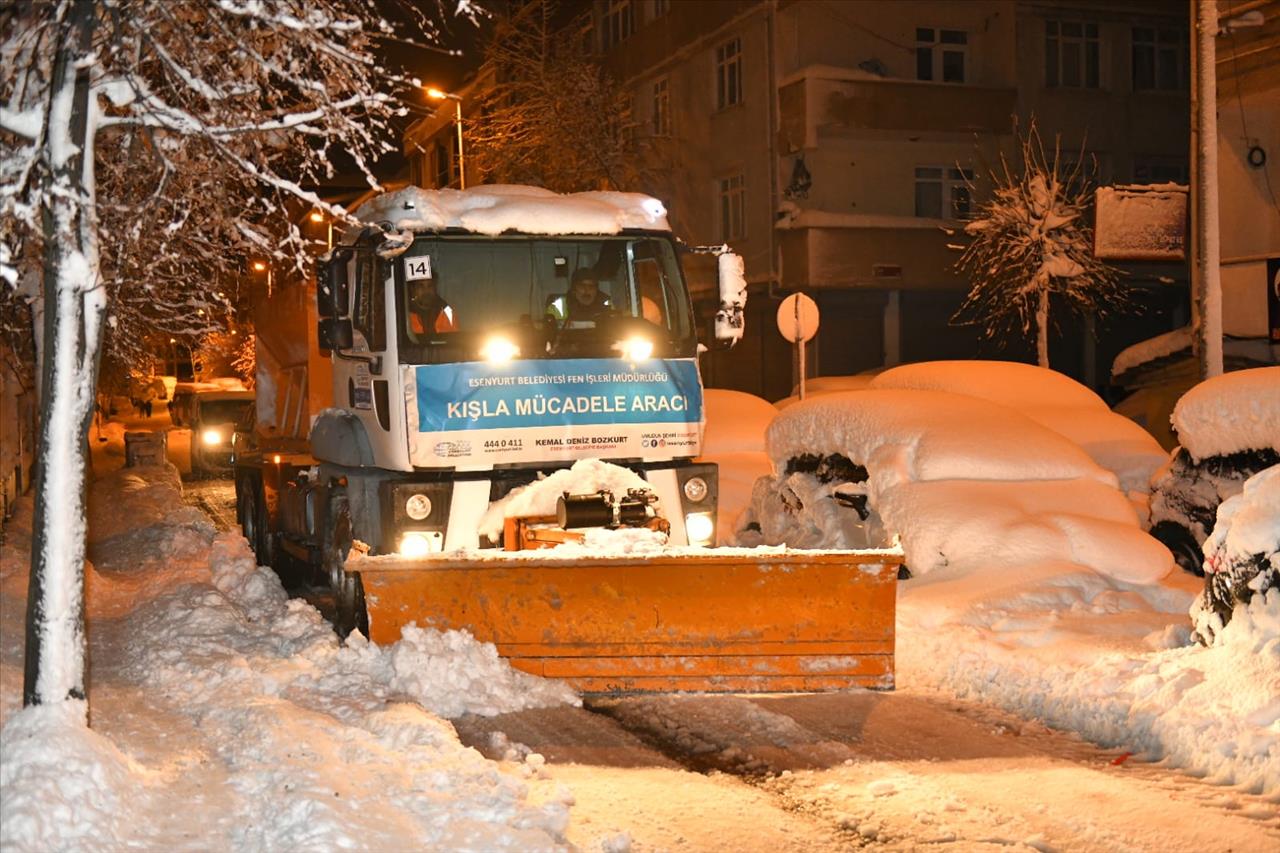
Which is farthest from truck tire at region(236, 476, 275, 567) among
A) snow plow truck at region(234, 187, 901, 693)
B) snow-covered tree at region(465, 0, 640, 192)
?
snow-covered tree at region(465, 0, 640, 192)

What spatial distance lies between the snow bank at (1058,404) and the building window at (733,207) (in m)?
17.8

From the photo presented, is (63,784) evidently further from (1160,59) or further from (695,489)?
(1160,59)

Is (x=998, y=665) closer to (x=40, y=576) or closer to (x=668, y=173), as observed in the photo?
(x=40, y=576)

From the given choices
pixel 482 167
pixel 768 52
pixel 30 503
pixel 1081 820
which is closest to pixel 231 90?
pixel 1081 820

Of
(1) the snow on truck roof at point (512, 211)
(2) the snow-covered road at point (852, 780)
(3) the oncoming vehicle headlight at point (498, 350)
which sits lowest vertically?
(2) the snow-covered road at point (852, 780)

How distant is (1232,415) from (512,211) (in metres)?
5.74

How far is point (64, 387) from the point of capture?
19.9ft

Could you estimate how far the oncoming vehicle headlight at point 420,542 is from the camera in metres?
9.91

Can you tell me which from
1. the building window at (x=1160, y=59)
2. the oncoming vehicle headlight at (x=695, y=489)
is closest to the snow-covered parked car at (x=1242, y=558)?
the oncoming vehicle headlight at (x=695, y=489)

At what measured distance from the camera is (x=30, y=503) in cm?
2106

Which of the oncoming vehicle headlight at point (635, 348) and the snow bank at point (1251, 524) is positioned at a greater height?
the oncoming vehicle headlight at point (635, 348)

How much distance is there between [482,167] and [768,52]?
7.63 meters

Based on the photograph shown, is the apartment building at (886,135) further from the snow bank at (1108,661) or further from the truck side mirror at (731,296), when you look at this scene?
the snow bank at (1108,661)

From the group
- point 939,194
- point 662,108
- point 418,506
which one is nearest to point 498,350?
point 418,506
